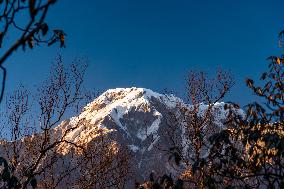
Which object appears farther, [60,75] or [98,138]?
[98,138]

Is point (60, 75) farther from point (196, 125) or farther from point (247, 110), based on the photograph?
point (247, 110)

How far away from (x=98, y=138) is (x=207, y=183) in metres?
19.1

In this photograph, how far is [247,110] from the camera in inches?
283

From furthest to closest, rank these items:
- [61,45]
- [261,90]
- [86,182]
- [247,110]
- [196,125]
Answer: [86,182] → [196,125] → [261,90] → [247,110] → [61,45]

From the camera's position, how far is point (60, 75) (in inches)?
722

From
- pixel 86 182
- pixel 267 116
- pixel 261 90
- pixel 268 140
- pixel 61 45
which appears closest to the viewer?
pixel 61 45

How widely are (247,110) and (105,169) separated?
17.0 metres

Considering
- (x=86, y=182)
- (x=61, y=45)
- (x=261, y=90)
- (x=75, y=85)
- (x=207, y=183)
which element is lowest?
(x=207, y=183)

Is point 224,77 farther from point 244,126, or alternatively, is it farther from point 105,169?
point 244,126

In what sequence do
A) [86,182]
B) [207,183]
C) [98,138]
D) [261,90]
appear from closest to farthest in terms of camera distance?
[207,183] < [261,90] < [86,182] < [98,138]

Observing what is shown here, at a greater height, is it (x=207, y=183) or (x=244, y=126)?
(x=244, y=126)

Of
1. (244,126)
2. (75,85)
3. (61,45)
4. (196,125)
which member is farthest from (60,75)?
(61,45)

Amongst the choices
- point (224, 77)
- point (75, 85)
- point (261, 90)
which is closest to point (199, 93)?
point (224, 77)

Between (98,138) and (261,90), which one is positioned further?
(98,138)
